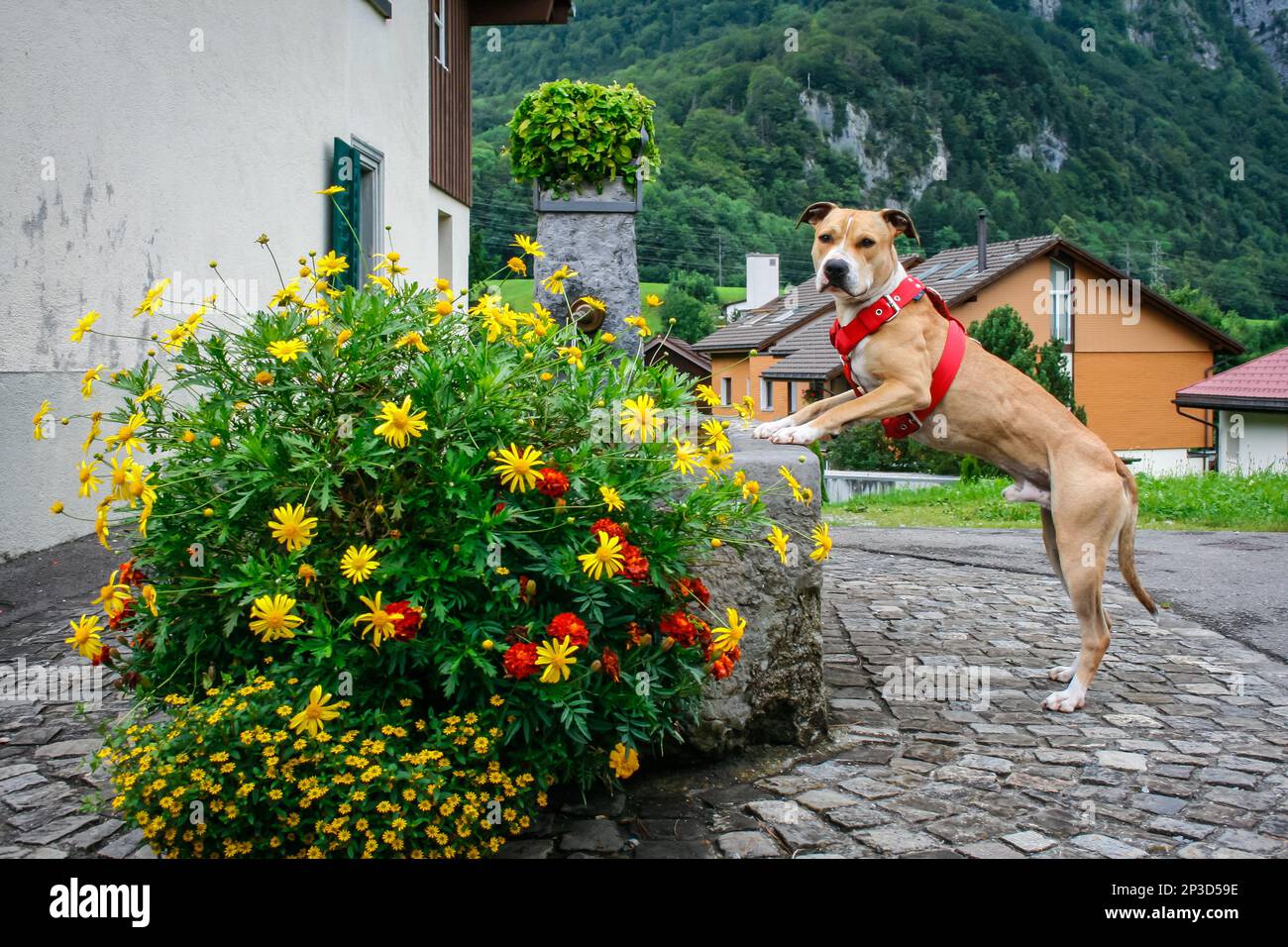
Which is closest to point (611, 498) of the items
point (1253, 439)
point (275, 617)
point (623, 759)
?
point (623, 759)

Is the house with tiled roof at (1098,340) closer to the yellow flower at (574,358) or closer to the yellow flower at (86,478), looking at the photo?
the yellow flower at (574,358)

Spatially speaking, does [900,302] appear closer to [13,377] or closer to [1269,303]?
[13,377]

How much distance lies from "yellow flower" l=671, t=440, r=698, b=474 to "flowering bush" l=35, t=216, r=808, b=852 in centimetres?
1

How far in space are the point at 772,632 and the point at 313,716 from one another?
6.19 feet

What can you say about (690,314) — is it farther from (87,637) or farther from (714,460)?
(87,637)

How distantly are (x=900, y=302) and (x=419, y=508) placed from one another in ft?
8.39

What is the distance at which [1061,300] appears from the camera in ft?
137

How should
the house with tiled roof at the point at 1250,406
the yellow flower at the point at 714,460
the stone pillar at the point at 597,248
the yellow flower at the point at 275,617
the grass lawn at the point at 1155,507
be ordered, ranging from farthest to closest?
1. the house with tiled roof at the point at 1250,406
2. the grass lawn at the point at 1155,507
3. the stone pillar at the point at 597,248
4. the yellow flower at the point at 714,460
5. the yellow flower at the point at 275,617

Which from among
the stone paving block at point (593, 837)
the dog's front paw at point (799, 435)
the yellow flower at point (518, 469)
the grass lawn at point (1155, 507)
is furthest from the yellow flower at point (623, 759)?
the grass lawn at point (1155, 507)

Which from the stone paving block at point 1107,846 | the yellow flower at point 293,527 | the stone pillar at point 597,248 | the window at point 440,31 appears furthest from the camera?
the window at point 440,31

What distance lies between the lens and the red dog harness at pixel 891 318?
4.91 meters

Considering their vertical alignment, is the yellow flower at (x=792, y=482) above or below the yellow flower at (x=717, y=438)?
below

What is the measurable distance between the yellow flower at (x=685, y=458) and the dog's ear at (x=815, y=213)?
1.91 metres

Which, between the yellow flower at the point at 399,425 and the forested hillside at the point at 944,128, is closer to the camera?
the yellow flower at the point at 399,425
